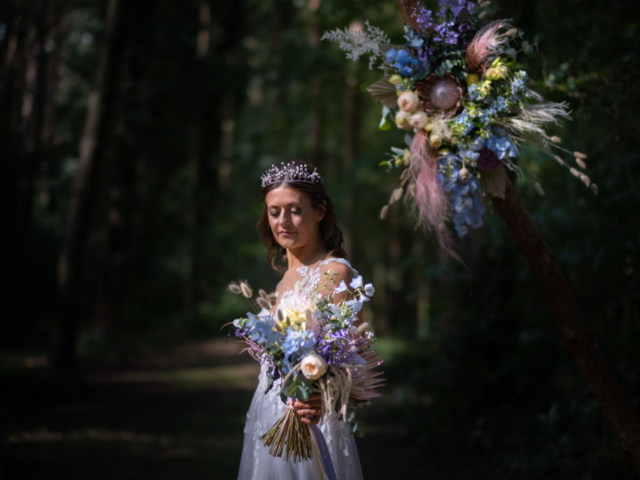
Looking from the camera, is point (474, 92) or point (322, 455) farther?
point (474, 92)

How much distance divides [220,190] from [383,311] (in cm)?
851

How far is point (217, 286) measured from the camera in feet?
83.5

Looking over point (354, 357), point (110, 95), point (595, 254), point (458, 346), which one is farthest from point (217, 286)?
point (354, 357)

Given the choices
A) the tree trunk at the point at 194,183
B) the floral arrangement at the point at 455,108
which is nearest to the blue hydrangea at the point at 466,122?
the floral arrangement at the point at 455,108

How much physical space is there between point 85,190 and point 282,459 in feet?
27.1

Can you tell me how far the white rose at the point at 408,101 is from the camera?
299 cm

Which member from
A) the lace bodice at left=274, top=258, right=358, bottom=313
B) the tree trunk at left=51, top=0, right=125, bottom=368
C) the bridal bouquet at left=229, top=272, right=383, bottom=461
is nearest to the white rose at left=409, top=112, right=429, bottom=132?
the lace bodice at left=274, top=258, right=358, bottom=313

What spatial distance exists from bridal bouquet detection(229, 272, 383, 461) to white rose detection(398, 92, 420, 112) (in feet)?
3.06

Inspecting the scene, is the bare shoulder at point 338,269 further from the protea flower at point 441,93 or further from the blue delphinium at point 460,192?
the protea flower at point 441,93

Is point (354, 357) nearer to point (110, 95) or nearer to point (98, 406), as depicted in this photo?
point (98, 406)

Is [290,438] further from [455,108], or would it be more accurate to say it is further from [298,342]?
[455,108]

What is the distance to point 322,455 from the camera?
2842mm

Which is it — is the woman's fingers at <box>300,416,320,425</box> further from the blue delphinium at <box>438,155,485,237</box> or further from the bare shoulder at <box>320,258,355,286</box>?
the blue delphinium at <box>438,155,485,237</box>

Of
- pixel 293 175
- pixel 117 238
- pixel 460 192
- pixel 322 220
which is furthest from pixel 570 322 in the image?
pixel 117 238
